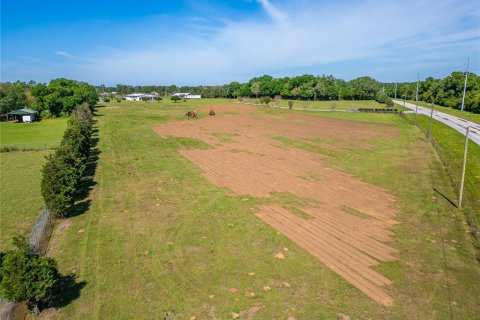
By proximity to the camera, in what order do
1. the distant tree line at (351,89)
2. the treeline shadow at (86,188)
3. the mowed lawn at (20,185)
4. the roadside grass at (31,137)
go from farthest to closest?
1. the distant tree line at (351,89)
2. the roadside grass at (31,137)
3. the treeline shadow at (86,188)
4. the mowed lawn at (20,185)

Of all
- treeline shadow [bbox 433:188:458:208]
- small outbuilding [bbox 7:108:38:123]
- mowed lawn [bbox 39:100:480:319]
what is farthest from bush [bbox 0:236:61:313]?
small outbuilding [bbox 7:108:38:123]

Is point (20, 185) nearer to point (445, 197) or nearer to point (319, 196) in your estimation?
point (319, 196)

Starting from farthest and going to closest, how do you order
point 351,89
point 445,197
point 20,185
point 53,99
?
point 351,89 < point 53,99 < point 20,185 < point 445,197

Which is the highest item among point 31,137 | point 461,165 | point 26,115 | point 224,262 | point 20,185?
point 26,115

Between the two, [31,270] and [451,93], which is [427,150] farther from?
[451,93]

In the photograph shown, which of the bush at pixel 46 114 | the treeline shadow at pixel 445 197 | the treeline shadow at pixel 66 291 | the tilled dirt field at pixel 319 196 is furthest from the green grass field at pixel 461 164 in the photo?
the bush at pixel 46 114

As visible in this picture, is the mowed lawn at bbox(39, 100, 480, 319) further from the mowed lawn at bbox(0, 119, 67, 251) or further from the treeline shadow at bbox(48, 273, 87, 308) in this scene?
the mowed lawn at bbox(0, 119, 67, 251)

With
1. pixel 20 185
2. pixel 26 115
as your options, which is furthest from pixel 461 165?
pixel 26 115

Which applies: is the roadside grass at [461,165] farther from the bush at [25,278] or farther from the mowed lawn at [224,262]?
the bush at [25,278]
